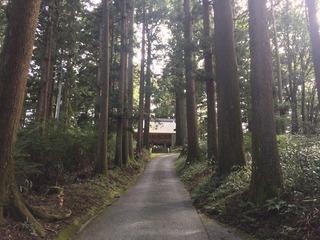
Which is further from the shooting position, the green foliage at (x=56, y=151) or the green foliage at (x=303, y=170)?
the green foliage at (x=56, y=151)

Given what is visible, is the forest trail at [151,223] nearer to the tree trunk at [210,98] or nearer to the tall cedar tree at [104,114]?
the tall cedar tree at [104,114]

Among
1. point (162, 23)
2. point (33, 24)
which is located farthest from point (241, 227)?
point (162, 23)

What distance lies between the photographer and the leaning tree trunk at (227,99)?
13.8 meters

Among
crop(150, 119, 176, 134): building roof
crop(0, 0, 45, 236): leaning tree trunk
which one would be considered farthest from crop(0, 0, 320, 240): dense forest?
crop(150, 119, 176, 134): building roof

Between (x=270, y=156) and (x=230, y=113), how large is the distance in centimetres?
454

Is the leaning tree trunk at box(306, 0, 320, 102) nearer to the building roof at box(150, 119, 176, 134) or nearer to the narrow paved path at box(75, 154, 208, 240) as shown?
the narrow paved path at box(75, 154, 208, 240)

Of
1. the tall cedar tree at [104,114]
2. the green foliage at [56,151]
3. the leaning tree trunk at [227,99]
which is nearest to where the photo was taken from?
the green foliage at [56,151]

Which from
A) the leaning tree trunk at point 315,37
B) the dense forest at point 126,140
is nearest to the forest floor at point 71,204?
the dense forest at point 126,140

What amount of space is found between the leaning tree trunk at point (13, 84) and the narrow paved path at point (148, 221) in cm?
159

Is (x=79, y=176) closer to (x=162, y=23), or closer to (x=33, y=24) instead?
(x=33, y=24)

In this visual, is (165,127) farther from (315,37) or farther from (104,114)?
(315,37)

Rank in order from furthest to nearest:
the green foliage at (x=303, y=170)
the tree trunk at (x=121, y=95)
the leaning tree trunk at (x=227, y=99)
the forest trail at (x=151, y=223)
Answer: the tree trunk at (x=121, y=95) → the leaning tree trunk at (x=227, y=99) → the green foliage at (x=303, y=170) → the forest trail at (x=151, y=223)

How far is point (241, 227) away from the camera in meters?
8.58

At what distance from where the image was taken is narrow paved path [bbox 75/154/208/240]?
820cm
